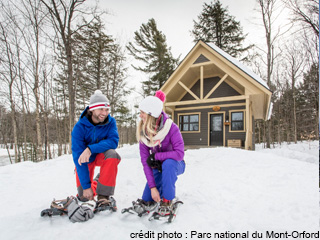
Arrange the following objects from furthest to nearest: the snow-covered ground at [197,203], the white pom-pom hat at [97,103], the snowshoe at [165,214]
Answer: the white pom-pom hat at [97,103] → the snowshoe at [165,214] → the snow-covered ground at [197,203]

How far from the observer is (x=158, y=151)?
6.89 ft

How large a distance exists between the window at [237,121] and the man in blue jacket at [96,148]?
8716 mm

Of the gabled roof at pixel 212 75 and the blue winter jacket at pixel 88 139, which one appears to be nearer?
the blue winter jacket at pixel 88 139

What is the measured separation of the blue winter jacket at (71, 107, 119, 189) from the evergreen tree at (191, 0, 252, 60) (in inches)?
709

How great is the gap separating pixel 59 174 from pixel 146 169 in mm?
2898

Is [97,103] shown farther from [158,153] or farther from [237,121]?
[237,121]

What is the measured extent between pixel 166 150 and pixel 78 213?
1094 millimetres

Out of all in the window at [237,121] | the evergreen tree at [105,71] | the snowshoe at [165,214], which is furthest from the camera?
the evergreen tree at [105,71]

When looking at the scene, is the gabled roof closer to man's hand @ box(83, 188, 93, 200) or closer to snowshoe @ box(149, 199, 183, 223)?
snowshoe @ box(149, 199, 183, 223)

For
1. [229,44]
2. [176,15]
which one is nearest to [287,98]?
[229,44]

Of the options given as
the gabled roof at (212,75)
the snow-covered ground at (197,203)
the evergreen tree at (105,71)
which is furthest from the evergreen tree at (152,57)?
the snow-covered ground at (197,203)

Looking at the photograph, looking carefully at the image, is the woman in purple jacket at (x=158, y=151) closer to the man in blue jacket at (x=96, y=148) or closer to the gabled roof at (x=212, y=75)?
the man in blue jacket at (x=96, y=148)

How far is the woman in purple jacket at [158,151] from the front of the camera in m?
1.87

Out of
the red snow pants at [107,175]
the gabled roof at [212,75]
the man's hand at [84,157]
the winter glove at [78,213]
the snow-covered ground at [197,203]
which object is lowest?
the snow-covered ground at [197,203]
